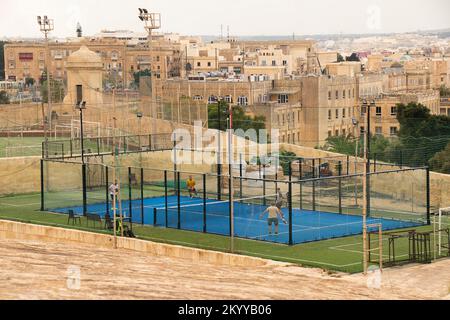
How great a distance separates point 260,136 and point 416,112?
7647mm

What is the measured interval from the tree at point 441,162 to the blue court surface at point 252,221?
384 inches

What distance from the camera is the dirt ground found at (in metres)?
12.5

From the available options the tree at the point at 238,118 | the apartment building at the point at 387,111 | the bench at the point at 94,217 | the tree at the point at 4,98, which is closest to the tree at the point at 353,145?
the tree at the point at 238,118

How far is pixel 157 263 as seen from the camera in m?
15.7

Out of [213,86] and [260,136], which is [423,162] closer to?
[260,136]

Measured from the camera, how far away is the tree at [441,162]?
29.7m

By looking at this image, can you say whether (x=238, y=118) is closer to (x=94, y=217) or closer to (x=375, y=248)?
(x=94, y=217)

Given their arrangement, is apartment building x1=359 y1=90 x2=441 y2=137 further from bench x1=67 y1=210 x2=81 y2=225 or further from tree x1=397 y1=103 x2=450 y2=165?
bench x1=67 y1=210 x2=81 y2=225

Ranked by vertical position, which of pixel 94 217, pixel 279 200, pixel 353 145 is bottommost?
pixel 353 145

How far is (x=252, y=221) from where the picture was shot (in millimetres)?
19312

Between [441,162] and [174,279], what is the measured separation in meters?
17.5


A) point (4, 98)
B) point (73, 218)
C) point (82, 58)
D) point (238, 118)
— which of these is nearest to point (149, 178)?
point (73, 218)

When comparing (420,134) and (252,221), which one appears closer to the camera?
(252,221)

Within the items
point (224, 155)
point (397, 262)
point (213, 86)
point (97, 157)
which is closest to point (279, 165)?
point (224, 155)
